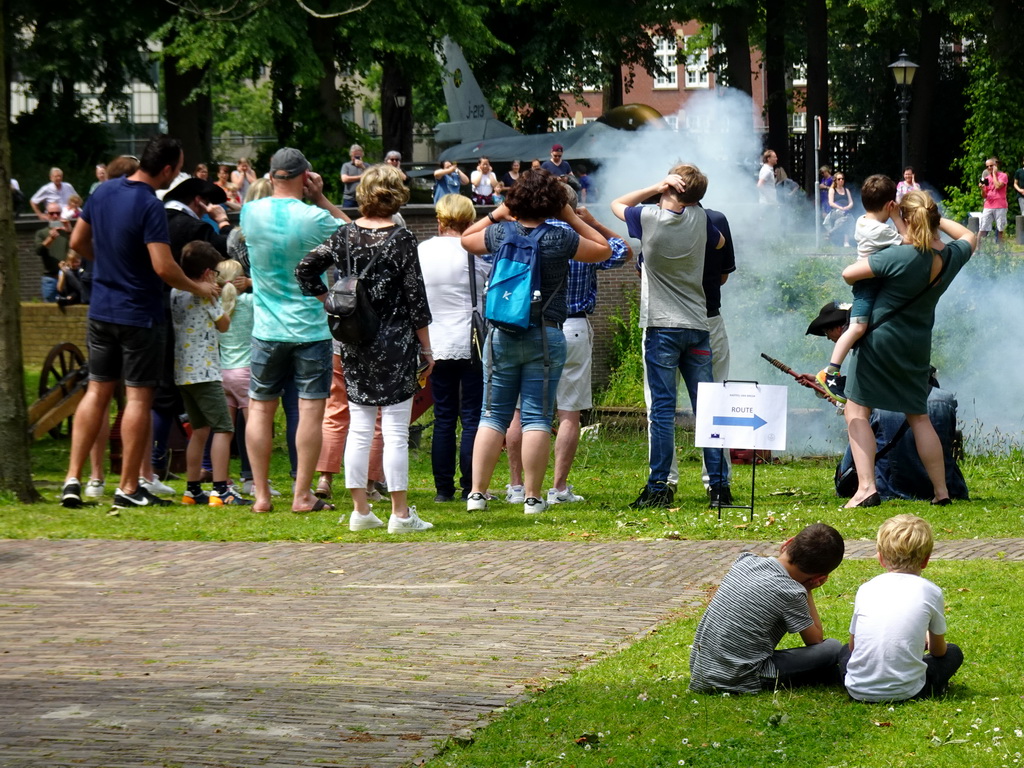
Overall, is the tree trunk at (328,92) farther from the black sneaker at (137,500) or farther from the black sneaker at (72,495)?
the black sneaker at (72,495)

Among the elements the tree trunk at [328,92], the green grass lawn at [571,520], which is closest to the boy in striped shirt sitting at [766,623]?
the green grass lawn at [571,520]

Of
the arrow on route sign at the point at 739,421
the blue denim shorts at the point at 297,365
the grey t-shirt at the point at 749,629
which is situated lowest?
the grey t-shirt at the point at 749,629

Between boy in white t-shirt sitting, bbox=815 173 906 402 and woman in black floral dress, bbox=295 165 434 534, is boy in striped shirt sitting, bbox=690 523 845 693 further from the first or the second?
boy in white t-shirt sitting, bbox=815 173 906 402

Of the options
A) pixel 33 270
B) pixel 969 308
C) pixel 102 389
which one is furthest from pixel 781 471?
pixel 33 270

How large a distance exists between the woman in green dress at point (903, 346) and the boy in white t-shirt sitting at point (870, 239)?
0.06 metres

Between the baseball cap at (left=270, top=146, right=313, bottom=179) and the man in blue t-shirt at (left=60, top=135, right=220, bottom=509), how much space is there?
69 cm

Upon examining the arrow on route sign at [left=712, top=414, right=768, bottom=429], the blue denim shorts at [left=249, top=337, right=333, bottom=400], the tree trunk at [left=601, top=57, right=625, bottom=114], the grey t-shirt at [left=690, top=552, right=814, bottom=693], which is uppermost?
the tree trunk at [left=601, top=57, right=625, bottom=114]

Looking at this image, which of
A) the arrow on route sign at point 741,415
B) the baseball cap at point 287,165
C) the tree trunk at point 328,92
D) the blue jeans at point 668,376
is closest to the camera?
the arrow on route sign at point 741,415

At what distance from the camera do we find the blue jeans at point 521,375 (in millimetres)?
9414

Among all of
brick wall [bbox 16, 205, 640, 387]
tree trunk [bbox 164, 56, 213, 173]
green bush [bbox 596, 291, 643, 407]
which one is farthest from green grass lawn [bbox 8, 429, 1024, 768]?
tree trunk [bbox 164, 56, 213, 173]

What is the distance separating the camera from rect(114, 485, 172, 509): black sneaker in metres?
10.2

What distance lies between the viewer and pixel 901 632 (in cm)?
552

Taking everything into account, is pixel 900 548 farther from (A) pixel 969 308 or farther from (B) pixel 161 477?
(A) pixel 969 308

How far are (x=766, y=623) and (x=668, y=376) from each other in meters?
4.28
